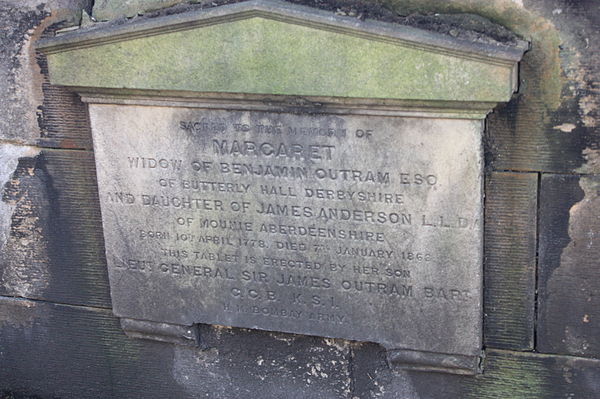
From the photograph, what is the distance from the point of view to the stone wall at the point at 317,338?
286 cm

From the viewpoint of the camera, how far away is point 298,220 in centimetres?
321

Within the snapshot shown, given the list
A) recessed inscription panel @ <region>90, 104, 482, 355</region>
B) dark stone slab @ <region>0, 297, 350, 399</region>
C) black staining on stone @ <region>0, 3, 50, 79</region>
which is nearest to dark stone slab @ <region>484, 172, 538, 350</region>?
recessed inscription panel @ <region>90, 104, 482, 355</region>

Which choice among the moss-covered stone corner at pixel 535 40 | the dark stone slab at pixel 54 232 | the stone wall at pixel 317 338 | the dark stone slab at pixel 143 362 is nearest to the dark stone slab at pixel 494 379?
the stone wall at pixel 317 338

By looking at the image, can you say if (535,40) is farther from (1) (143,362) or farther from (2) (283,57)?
(1) (143,362)

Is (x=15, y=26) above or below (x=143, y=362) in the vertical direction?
above

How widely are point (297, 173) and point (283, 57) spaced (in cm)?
50

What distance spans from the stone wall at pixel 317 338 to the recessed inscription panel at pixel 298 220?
0.54 ft

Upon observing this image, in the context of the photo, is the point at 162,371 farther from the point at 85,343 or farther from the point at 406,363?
the point at 406,363

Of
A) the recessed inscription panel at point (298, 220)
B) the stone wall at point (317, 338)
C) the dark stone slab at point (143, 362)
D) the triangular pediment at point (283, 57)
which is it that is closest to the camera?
the triangular pediment at point (283, 57)

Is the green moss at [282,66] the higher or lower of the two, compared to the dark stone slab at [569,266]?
higher

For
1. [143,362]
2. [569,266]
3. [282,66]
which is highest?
[282,66]

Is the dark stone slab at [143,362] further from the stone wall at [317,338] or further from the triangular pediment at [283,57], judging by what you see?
the triangular pediment at [283,57]

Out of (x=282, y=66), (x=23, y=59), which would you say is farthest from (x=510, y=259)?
(x=23, y=59)

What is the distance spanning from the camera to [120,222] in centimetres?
350
